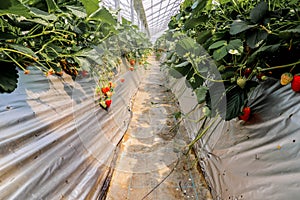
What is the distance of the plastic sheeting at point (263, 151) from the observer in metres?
0.69

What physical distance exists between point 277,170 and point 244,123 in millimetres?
337

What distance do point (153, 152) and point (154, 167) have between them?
0.22 metres

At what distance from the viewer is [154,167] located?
1.57m

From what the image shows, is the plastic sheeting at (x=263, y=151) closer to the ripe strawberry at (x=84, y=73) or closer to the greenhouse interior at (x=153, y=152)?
the greenhouse interior at (x=153, y=152)

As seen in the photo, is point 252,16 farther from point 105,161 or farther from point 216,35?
point 105,161

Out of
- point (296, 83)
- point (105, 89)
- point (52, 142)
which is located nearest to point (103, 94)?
point (105, 89)

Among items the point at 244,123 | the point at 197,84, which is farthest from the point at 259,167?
the point at 197,84

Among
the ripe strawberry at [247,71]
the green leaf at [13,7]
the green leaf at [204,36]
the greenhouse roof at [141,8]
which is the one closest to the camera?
the green leaf at [13,7]

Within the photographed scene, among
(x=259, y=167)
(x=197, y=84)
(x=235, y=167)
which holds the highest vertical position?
(x=197, y=84)

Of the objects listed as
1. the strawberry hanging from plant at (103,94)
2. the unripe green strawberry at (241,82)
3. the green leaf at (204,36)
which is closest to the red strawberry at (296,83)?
the unripe green strawberry at (241,82)

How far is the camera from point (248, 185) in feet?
2.82

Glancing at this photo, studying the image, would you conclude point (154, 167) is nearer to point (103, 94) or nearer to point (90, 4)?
point (103, 94)

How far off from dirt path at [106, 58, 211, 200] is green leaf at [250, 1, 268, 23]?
1.10 m

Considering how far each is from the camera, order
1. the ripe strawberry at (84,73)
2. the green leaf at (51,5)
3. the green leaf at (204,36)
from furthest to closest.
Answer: the ripe strawberry at (84,73) → the green leaf at (204,36) → the green leaf at (51,5)
